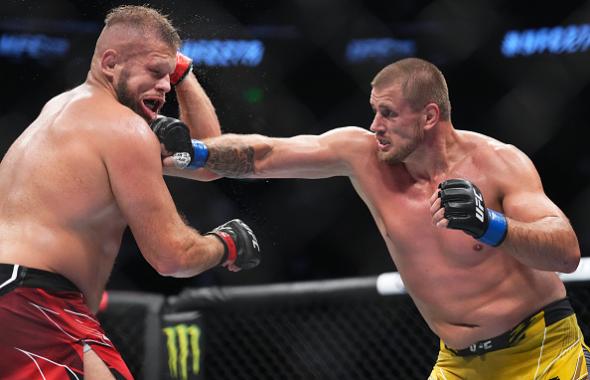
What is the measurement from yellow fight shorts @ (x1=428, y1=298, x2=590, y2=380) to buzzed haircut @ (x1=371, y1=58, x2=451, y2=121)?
2.04 ft

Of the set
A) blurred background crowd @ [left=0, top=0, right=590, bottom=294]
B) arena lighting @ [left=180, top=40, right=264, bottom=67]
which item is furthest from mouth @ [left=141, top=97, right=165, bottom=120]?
arena lighting @ [left=180, top=40, right=264, bottom=67]

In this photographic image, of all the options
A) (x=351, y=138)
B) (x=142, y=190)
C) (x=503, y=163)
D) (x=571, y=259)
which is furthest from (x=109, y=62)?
(x=571, y=259)

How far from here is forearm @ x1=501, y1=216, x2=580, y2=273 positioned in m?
1.95

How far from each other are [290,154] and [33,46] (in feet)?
6.83

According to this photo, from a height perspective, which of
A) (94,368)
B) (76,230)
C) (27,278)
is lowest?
(94,368)

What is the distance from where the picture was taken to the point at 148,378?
8.13ft

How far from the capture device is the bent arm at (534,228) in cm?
196

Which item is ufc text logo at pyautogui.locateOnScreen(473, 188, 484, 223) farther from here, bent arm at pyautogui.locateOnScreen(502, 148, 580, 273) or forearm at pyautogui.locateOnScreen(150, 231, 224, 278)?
forearm at pyautogui.locateOnScreen(150, 231, 224, 278)

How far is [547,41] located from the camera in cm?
410

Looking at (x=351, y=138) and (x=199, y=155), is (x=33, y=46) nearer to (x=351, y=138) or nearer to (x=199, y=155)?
(x=199, y=155)

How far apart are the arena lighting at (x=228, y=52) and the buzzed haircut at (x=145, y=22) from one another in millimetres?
1993

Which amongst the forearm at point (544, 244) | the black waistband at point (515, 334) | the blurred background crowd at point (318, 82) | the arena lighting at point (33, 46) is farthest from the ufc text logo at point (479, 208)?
the arena lighting at point (33, 46)

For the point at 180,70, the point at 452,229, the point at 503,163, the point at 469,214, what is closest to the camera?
the point at 469,214

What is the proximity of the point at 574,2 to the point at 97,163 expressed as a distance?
3096mm
